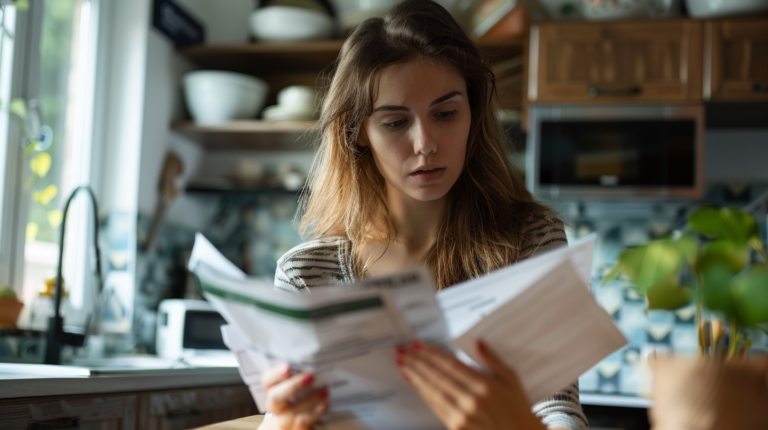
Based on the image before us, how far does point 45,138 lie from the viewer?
79.0 inches

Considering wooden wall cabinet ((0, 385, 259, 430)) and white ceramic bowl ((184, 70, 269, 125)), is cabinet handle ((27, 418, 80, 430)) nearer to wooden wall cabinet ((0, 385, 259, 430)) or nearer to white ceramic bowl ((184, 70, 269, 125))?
wooden wall cabinet ((0, 385, 259, 430))

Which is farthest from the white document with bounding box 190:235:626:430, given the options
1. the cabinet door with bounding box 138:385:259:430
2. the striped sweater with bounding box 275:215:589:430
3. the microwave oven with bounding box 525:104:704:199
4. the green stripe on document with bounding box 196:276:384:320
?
the microwave oven with bounding box 525:104:704:199

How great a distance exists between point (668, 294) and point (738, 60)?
2113mm

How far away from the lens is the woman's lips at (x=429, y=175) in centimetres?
110

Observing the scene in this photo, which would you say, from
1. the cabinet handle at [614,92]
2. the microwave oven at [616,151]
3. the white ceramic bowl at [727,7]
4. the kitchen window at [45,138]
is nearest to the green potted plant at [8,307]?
the kitchen window at [45,138]

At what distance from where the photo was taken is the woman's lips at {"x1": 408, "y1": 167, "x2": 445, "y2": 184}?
110 centimetres

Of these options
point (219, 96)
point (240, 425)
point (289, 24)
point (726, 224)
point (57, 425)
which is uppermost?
point (289, 24)

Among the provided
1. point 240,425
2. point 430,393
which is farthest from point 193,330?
point 430,393

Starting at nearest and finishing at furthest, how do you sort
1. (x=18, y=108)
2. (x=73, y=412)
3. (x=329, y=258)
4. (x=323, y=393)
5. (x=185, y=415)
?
(x=323, y=393) < (x=329, y=258) < (x=73, y=412) < (x=185, y=415) < (x=18, y=108)

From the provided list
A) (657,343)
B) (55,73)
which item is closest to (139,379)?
(55,73)

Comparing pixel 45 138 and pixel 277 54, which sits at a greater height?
pixel 277 54

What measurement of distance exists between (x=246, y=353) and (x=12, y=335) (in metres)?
1.30

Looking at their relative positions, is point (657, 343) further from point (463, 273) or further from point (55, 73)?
point (55, 73)

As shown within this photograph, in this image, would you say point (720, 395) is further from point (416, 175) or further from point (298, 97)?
point (298, 97)
